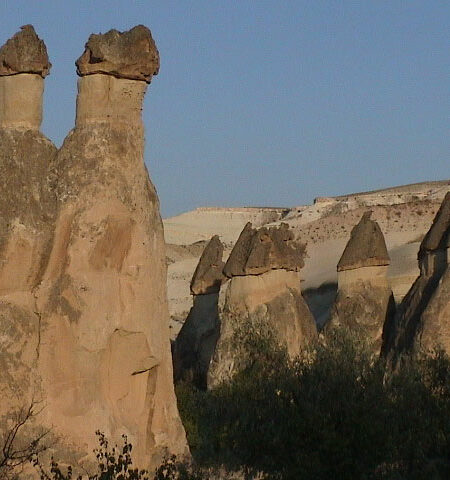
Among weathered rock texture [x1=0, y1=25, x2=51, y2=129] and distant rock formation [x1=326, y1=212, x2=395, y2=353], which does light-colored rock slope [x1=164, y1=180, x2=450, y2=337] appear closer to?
distant rock formation [x1=326, y1=212, x2=395, y2=353]

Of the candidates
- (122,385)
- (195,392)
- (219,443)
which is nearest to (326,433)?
(219,443)

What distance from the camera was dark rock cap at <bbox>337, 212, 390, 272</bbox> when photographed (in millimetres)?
25172

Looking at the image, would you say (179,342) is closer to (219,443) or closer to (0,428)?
(219,443)

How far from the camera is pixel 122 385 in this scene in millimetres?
11633

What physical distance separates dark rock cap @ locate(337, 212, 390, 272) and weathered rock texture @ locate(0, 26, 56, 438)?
557 inches

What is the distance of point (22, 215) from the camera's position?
445 inches

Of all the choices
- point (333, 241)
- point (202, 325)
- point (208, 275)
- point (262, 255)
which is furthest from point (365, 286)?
point (333, 241)

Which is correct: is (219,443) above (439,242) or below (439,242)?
below

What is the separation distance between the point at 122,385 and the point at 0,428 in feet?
4.17

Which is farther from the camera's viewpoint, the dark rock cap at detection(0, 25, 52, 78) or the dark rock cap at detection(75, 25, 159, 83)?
the dark rock cap at detection(75, 25, 159, 83)

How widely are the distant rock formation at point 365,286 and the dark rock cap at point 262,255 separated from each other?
109 inches

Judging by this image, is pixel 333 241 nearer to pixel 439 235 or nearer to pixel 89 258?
pixel 439 235

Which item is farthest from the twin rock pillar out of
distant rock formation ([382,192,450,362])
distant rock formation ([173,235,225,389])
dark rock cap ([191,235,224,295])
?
dark rock cap ([191,235,224,295])

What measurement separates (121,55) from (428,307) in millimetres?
9774
